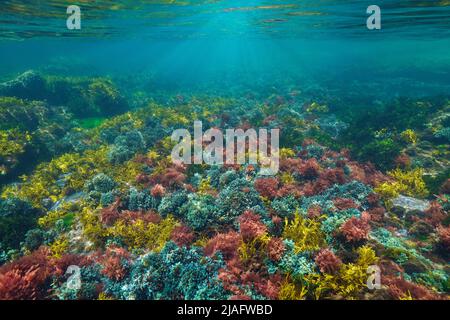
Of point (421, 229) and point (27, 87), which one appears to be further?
point (27, 87)

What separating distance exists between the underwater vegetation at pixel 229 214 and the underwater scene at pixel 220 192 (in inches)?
2.0

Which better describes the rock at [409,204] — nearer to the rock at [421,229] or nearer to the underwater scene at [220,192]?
the underwater scene at [220,192]

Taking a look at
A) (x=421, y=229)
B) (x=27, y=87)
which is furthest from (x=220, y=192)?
(x=27, y=87)

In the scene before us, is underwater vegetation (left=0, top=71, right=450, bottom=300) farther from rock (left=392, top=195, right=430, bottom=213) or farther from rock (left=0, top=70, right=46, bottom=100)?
rock (left=0, top=70, right=46, bottom=100)

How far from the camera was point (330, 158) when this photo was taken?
1405 cm

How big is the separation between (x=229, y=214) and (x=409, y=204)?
7026 millimetres

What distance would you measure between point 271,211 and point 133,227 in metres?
4.74

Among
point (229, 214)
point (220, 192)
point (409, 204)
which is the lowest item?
point (409, 204)

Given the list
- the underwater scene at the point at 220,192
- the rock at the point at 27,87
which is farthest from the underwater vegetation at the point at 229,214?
the rock at the point at 27,87

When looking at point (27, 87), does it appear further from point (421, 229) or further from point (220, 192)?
point (421, 229)

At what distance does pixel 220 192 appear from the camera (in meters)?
10.5

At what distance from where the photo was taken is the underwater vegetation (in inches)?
266

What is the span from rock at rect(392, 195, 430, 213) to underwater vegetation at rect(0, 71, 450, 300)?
69mm

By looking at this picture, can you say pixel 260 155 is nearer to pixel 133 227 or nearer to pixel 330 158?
pixel 330 158
